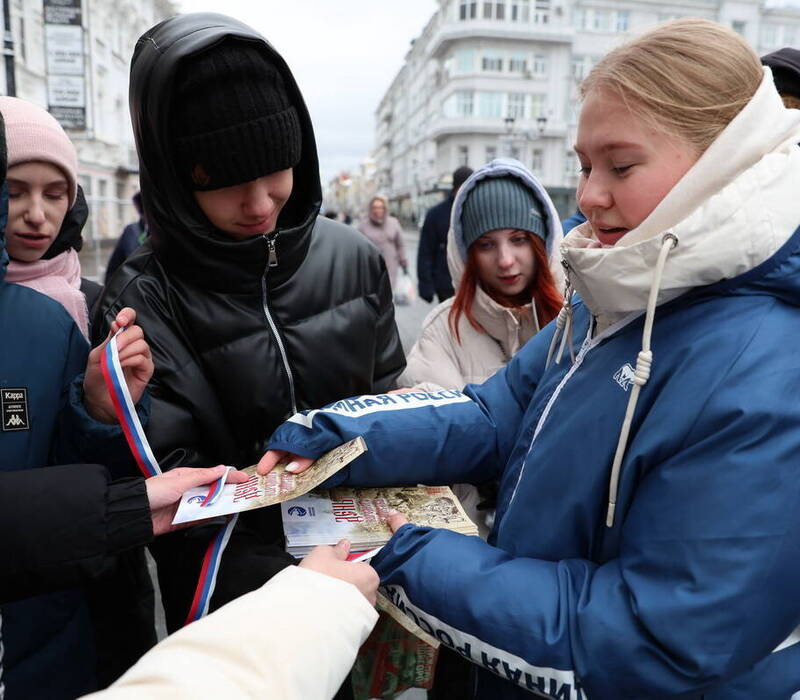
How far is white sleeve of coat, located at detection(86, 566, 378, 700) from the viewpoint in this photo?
88 centimetres

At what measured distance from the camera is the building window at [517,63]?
162 feet

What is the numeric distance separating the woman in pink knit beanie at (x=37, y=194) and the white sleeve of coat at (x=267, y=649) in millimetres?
1631

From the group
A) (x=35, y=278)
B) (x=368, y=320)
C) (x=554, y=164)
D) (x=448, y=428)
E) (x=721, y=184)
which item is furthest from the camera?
(x=554, y=164)

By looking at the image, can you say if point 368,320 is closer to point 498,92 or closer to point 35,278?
point 35,278

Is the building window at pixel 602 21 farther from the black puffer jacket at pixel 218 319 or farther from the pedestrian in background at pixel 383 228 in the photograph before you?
the black puffer jacket at pixel 218 319

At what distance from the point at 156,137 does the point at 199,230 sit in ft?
0.76

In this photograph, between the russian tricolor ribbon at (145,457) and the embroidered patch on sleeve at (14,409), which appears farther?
the embroidered patch on sleeve at (14,409)

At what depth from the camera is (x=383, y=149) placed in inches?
3967

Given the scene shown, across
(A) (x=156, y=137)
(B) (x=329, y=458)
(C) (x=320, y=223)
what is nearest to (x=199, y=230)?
(A) (x=156, y=137)

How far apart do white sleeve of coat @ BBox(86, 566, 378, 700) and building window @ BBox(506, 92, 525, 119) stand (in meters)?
52.5

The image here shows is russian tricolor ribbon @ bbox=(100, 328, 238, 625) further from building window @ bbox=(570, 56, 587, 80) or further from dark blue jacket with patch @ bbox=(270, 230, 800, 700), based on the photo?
building window @ bbox=(570, 56, 587, 80)

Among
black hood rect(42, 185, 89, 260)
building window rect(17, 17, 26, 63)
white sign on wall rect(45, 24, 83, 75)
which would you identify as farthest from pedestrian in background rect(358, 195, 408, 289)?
building window rect(17, 17, 26, 63)

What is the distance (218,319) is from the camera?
161 centimetres

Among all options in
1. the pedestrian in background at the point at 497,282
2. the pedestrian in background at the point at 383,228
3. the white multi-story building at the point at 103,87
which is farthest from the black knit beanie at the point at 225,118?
the white multi-story building at the point at 103,87
